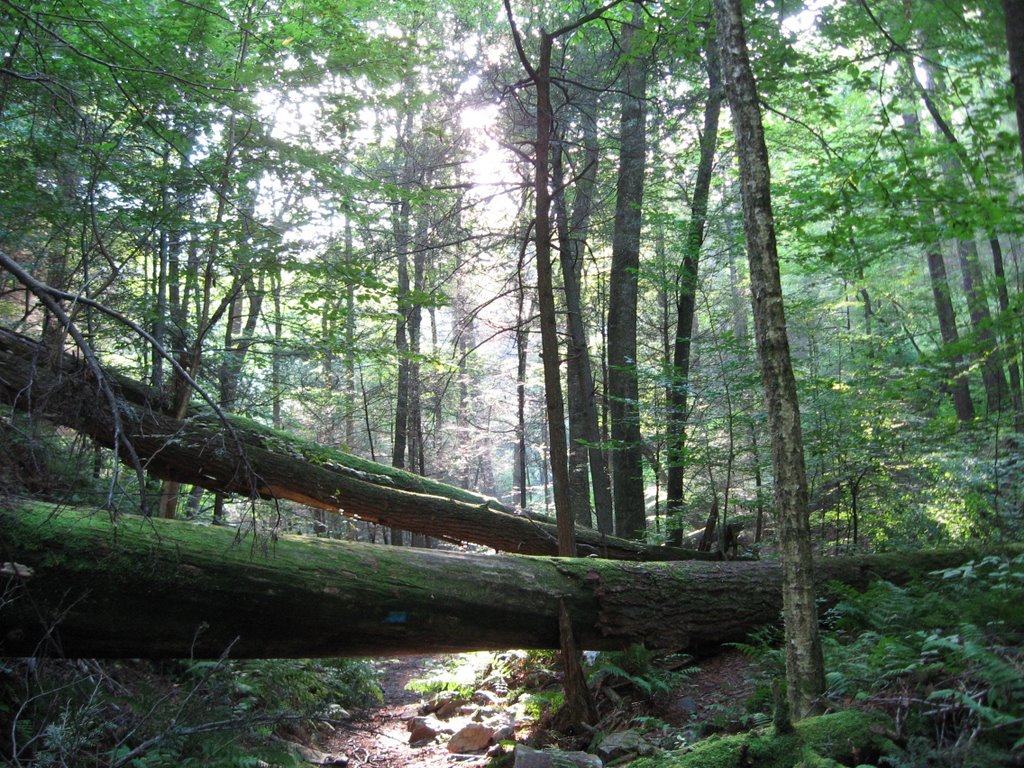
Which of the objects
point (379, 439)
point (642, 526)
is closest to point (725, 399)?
point (642, 526)

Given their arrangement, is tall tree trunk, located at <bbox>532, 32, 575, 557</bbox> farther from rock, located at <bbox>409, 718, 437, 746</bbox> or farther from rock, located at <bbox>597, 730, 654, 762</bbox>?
rock, located at <bbox>597, 730, 654, 762</bbox>

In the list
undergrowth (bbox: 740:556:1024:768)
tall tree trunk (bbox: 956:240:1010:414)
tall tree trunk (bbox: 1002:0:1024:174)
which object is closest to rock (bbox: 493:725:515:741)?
undergrowth (bbox: 740:556:1024:768)

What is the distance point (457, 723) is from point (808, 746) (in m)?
4.98

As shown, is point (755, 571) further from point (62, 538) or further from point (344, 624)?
point (62, 538)

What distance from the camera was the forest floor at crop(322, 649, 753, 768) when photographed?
18.5 ft

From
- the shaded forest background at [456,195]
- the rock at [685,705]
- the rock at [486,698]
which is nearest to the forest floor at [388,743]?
the rock at [486,698]

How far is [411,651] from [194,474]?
399 cm

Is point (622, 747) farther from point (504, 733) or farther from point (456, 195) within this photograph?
point (456, 195)

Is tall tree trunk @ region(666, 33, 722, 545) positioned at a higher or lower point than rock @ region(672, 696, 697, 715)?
higher

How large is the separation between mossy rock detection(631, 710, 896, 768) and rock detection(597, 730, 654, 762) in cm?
115

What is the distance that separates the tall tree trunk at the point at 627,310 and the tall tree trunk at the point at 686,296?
645 mm

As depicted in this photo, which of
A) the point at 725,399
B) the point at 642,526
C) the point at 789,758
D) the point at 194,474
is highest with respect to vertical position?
the point at 725,399

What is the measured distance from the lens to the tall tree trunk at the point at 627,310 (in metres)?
11.8

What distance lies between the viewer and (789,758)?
3.42m
